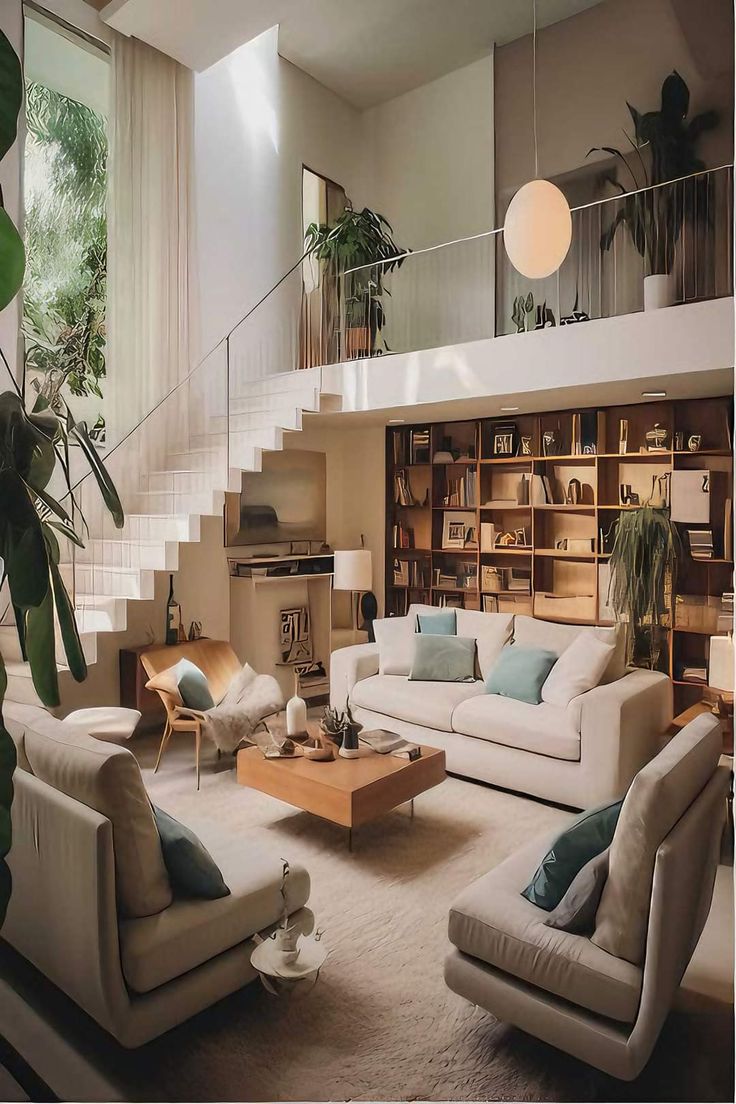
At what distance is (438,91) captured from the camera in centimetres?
704

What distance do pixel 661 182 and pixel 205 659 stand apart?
15.5 ft

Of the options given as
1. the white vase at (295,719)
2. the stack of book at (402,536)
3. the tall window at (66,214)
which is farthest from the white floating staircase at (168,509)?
→ the stack of book at (402,536)

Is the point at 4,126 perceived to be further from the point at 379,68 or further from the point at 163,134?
the point at 379,68

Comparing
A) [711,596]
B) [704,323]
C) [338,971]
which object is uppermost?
[704,323]

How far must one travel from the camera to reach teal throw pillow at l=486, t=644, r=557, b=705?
4.43m

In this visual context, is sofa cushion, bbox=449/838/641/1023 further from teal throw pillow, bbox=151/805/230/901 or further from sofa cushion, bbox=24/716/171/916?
sofa cushion, bbox=24/716/171/916

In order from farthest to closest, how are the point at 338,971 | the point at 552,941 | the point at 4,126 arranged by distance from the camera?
1. the point at 338,971
2. the point at 552,941
3. the point at 4,126

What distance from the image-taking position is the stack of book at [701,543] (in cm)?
523

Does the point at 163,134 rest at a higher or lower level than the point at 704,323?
higher

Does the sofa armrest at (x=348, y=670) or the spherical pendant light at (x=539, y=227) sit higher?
the spherical pendant light at (x=539, y=227)

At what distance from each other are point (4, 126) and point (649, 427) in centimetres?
518

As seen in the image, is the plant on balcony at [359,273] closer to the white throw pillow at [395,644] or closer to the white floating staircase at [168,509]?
the white floating staircase at [168,509]

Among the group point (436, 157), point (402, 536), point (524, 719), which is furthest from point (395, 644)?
point (436, 157)

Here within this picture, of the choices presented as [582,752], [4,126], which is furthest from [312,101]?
[4,126]
